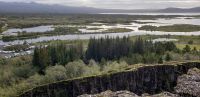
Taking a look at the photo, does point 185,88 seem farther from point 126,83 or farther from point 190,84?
point 126,83

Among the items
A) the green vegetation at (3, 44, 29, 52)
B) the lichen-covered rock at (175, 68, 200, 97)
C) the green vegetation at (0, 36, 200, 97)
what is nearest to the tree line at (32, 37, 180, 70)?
the green vegetation at (0, 36, 200, 97)

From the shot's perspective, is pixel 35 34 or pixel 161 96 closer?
pixel 161 96

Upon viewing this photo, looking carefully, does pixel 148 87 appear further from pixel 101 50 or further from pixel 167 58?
pixel 101 50

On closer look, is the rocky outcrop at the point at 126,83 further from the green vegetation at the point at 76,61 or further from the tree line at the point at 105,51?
the tree line at the point at 105,51

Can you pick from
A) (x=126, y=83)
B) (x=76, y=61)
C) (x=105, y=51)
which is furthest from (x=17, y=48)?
(x=126, y=83)

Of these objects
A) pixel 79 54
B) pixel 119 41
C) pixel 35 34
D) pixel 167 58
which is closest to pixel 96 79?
pixel 167 58

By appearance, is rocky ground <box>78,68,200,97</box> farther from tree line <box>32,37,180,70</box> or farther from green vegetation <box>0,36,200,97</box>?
tree line <box>32,37,180,70</box>
